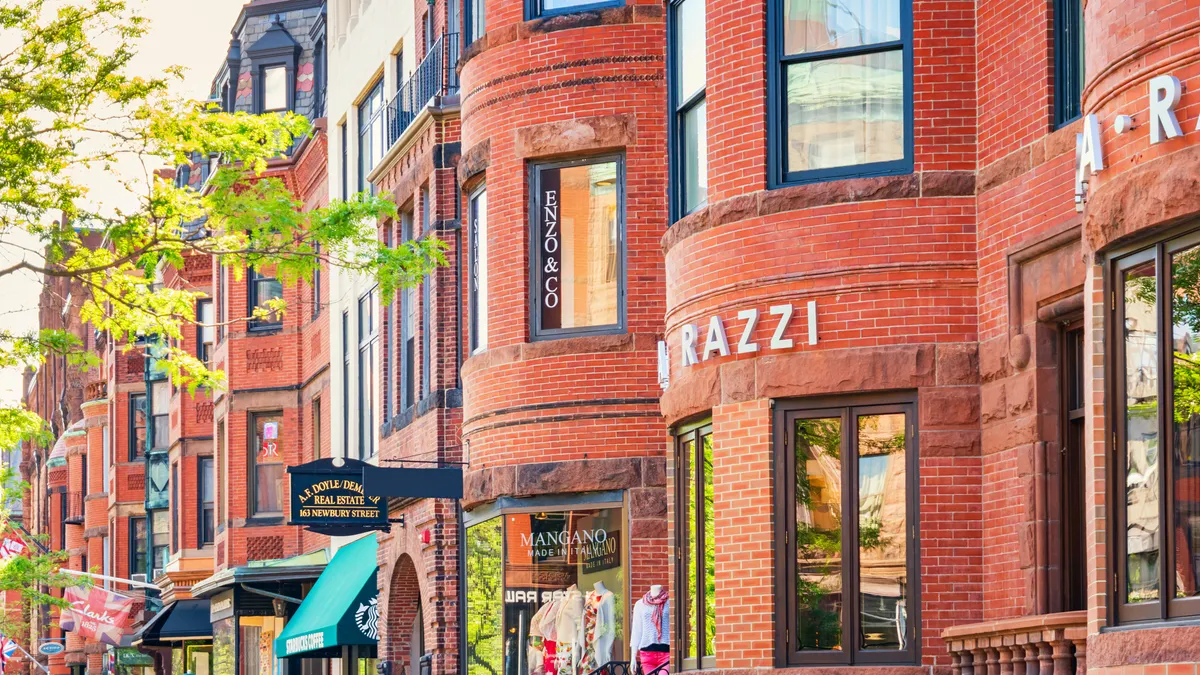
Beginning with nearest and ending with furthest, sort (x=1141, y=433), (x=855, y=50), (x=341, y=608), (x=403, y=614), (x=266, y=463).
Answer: (x=1141, y=433)
(x=855, y=50)
(x=403, y=614)
(x=341, y=608)
(x=266, y=463)

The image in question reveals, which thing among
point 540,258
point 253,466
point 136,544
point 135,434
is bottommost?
point 136,544

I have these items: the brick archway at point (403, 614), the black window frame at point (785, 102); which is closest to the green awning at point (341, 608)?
the brick archway at point (403, 614)

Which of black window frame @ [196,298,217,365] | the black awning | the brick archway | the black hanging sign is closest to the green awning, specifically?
the brick archway

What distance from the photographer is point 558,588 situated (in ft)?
71.5

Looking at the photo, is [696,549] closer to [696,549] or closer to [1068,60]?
[696,549]

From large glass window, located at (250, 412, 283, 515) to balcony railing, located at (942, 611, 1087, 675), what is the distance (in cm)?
2685

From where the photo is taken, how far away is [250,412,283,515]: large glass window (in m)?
40.2

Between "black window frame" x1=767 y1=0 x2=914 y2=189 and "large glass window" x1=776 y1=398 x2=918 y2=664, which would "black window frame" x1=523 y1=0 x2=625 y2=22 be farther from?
"large glass window" x1=776 y1=398 x2=918 y2=664

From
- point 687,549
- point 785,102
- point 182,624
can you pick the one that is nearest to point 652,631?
point 687,549

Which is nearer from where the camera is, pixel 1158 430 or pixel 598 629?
pixel 1158 430

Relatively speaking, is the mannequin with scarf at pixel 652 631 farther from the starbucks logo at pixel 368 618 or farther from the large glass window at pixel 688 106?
the starbucks logo at pixel 368 618

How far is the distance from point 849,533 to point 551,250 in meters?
6.93

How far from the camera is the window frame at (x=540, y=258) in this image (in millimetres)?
21016

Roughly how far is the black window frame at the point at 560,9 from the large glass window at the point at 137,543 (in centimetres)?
4164
